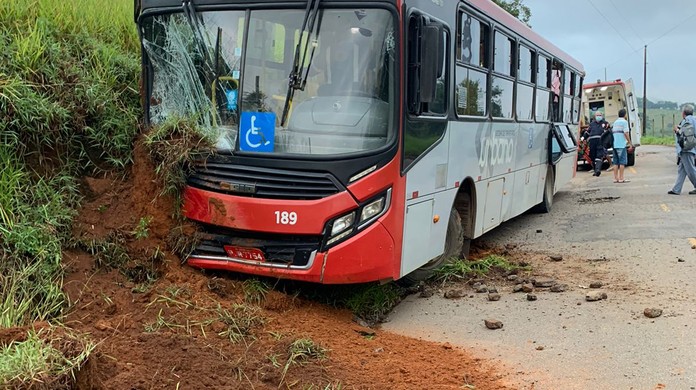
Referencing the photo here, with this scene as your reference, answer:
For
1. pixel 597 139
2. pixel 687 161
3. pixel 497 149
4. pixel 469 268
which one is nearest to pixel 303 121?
pixel 469 268

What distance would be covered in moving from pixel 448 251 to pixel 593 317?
6.16 ft

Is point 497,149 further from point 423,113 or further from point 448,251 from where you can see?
point 423,113

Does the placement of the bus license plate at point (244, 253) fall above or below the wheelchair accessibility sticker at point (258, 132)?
below

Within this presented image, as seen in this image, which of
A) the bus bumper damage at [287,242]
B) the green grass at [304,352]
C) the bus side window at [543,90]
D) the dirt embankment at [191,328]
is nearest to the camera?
the dirt embankment at [191,328]

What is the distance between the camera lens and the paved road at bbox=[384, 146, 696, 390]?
4402 mm

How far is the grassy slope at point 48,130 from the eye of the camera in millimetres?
4312

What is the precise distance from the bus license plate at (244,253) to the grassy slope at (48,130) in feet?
4.10

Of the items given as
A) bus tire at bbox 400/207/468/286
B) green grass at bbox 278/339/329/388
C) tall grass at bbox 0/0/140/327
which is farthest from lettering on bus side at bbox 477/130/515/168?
tall grass at bbox 0/0/140/327

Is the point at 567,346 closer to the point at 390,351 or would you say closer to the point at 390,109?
the point at 390,351

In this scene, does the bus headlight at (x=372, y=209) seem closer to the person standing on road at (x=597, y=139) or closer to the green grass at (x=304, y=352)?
the green grass at (x=304, y=352)

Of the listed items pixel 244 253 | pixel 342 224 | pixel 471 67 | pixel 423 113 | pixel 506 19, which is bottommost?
pixel 244 253

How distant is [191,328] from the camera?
4.27 meters

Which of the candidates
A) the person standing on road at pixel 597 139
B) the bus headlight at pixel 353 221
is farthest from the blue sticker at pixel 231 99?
the person standing on road at pixel 597 139

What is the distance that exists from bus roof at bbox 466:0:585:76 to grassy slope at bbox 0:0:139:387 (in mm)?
3880
